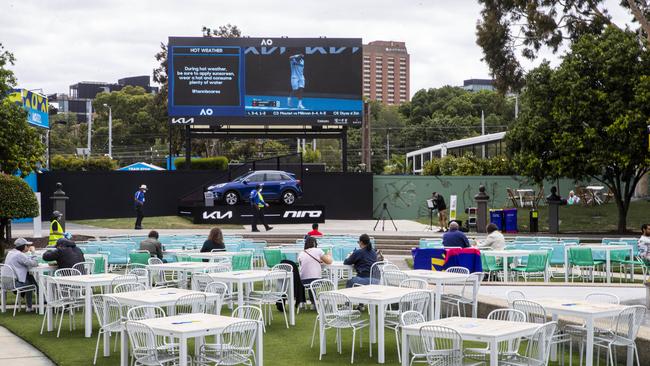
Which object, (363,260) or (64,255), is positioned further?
(64,255)

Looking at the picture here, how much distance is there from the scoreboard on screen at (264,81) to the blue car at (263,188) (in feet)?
7.86

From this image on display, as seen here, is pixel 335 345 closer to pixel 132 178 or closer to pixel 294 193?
pixel 294 193

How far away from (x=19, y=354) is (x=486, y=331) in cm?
641

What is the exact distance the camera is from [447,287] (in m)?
13.9

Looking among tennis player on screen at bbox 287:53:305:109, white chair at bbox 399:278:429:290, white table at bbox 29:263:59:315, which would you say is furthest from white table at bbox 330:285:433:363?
tennis player on screen at bbox 287:53:305:109

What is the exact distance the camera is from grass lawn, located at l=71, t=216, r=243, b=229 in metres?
31.9

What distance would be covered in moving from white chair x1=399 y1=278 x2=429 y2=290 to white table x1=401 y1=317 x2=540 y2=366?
291cm

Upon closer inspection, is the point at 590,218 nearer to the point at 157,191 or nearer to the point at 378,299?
the point at 157,191

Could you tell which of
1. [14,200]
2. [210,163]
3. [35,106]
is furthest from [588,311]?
[35,106]

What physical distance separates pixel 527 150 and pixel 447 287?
60.2ft

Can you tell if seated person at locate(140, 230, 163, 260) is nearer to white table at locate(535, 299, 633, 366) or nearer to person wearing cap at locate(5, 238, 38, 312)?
person wearing cap at locate(5, 238, 38, 312)

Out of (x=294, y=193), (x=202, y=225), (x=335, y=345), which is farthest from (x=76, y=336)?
(x=294, y=193)

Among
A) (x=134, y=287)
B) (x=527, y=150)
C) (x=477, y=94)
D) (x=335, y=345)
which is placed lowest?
(x=335, y=345)

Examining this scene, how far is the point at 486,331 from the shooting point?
7762 mm
